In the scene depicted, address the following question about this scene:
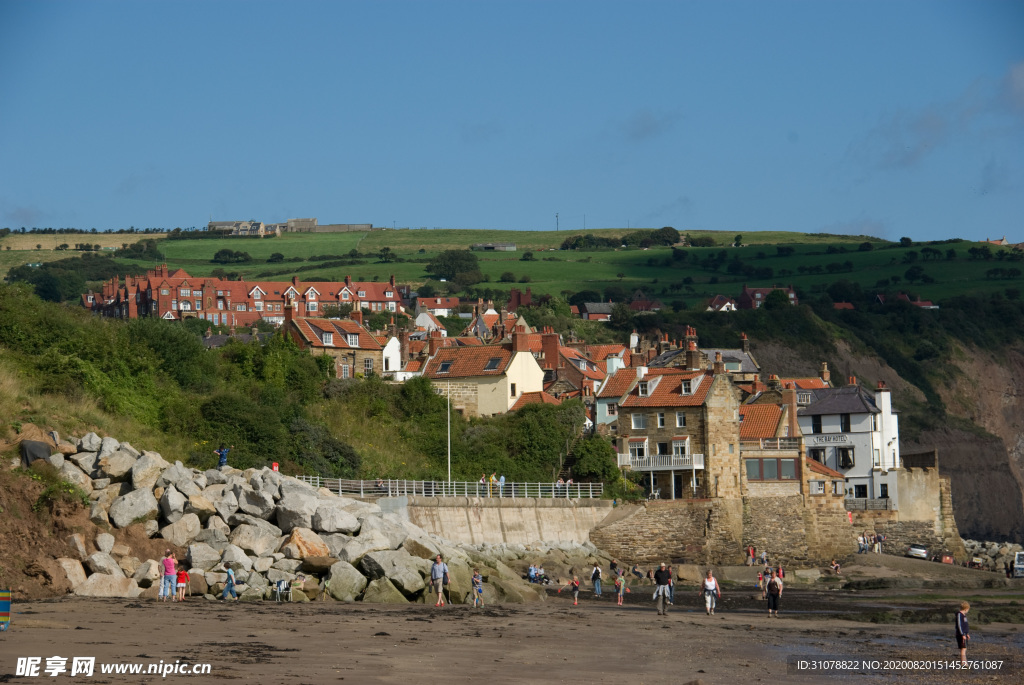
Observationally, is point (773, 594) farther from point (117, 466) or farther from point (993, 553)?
point (993, 553)

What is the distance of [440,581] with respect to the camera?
95.1 feet

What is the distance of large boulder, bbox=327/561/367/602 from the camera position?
28375 mm

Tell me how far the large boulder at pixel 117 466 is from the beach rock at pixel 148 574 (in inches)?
154

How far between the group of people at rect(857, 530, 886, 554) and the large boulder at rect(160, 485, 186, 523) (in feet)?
101

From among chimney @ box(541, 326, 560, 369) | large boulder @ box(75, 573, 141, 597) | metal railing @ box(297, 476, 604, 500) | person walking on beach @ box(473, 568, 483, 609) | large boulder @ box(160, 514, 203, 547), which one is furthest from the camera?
chimney @ box(541, 326, 560, 369)

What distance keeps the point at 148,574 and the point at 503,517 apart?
19.2m

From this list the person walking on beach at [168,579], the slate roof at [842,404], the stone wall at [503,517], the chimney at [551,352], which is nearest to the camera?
the person walking on beach at [168,579]

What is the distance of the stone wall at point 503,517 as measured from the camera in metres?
41.3

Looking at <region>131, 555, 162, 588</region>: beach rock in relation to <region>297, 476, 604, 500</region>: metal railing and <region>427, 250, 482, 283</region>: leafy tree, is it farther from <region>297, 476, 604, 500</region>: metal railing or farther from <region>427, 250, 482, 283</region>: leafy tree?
<region>427, 250, 482, 283</region>: leafy tree

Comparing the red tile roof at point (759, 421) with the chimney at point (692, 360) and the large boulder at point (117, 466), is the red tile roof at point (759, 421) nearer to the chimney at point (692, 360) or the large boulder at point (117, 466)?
the chimney at point (692, 360)

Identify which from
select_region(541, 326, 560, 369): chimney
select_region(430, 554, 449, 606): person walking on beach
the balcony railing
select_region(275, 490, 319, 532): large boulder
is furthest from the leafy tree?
select_region(430, 554, 449, 606): person walking on beach

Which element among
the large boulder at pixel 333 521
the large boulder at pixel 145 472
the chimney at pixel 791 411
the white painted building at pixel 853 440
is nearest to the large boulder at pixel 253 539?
the large boulder at pixel 333 521

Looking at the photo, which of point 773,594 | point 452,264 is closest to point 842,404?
point 773,594

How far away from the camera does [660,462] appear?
50500 millimetres
